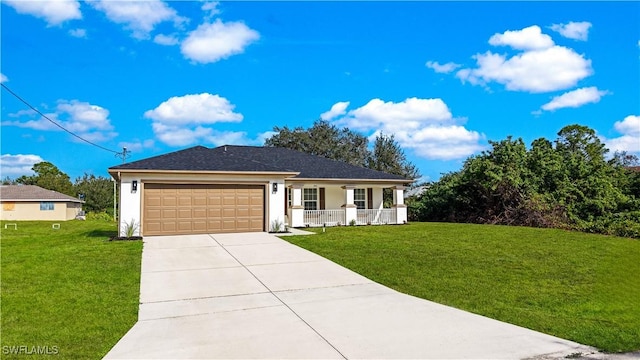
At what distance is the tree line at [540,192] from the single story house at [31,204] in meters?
37.9

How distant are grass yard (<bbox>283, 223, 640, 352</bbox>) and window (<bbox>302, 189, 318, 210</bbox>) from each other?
241 inches

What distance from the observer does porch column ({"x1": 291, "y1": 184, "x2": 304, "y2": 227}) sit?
18.8 m

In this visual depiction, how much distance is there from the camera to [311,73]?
2275cm

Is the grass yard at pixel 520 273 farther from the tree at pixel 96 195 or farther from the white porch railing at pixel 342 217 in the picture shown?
the tree at pixel 96 195

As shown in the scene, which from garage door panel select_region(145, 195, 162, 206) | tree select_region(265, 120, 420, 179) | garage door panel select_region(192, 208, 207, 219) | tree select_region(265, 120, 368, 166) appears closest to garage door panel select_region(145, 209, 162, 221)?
garage door panel select_region(145, 195, 162, 206)

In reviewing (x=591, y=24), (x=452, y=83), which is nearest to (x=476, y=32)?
(x=591, y=24)

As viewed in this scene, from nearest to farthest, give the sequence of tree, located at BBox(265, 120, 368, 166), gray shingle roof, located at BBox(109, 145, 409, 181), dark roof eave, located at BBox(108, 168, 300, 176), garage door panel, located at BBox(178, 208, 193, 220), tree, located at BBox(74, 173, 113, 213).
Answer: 1. dark roof eave, located at BBox(108, 168, 300, 176)
2. garage door panel, located at BBox(178, 208, 193, 220)
3. gray shingle roof, located at BBox(109, 145, 409, 181)
4. tree, located at BBox(265, 120, 368, 166)
5. tree, located at BBox(74, 173, 113, 213)

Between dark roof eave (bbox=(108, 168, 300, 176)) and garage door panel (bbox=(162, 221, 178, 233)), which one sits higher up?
dark roof eave (bbox=(108, 168, 300, 176))

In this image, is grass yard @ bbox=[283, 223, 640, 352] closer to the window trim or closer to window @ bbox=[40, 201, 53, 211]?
the window trim

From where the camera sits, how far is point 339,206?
22.1 m

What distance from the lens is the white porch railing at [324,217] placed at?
64.7ft

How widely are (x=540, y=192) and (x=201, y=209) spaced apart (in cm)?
1765

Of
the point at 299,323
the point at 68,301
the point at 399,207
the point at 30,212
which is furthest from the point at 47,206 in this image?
the point at 299,323

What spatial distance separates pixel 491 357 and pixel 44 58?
23.6 metres
